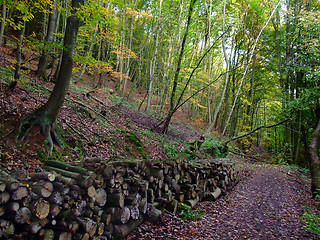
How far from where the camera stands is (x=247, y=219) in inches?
214

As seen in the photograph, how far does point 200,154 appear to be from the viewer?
11547 millimetres

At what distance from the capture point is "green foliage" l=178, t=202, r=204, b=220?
16.8ft

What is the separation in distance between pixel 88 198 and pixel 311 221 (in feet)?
17.4

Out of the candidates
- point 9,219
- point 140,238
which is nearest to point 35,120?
point 9,219

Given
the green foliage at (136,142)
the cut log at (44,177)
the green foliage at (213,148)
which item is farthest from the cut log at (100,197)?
the green foliage at (213,148)

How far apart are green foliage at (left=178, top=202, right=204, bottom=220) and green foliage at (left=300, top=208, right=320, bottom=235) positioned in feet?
7.91

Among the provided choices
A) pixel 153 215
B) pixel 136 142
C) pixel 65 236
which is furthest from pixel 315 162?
pixel 65 236

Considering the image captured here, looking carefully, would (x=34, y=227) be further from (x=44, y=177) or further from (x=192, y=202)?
(x=192, y=202)

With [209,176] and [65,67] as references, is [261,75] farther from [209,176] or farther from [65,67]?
[65,67]

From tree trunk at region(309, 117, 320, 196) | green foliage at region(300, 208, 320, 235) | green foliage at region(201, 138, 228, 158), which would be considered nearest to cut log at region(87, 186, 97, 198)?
Answer: green foliage at region(300, 208, 320, 235)

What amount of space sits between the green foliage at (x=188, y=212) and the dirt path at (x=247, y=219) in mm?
145

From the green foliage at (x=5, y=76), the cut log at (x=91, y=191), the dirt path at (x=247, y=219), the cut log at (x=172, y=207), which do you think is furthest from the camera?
the green foliage at (x=5, y=76)

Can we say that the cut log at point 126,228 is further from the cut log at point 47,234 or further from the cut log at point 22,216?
the cut log at point 22,216

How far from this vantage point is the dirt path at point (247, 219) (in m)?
4.34
